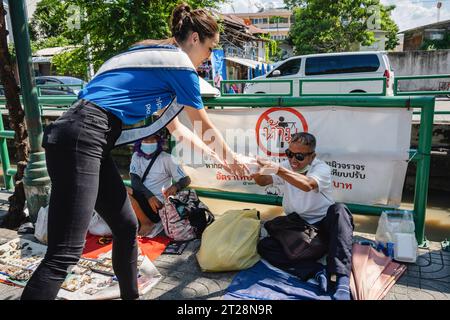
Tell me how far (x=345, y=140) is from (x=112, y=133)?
2.17 meters

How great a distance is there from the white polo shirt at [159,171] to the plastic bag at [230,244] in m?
0.85

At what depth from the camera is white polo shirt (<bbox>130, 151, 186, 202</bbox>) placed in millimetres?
3734

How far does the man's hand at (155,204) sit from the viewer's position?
357 centimetres

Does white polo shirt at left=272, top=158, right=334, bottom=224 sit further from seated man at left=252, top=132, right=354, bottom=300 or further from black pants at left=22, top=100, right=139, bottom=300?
black pants at left=22, top=100, right=139, bottom=300

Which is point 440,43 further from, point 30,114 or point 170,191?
point 30,114

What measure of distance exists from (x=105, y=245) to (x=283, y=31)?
281 feet

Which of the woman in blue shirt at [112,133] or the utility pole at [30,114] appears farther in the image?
the utility pole at [30,114]

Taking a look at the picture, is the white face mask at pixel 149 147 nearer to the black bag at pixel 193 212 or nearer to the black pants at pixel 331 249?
the black bag at pixel 193 212

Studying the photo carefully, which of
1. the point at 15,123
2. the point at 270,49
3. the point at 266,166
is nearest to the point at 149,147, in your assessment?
the point at 15,123

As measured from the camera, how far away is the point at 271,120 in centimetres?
355

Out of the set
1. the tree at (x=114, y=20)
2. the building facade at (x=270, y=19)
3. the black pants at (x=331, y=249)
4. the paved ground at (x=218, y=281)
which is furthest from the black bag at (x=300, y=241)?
the building facade at (x=270, y=19)

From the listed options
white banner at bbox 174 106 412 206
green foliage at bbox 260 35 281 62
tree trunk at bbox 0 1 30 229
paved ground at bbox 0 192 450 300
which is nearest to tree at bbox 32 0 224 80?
A: tree trunk at bbox 0 1 30 229

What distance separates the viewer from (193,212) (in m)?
3.42
